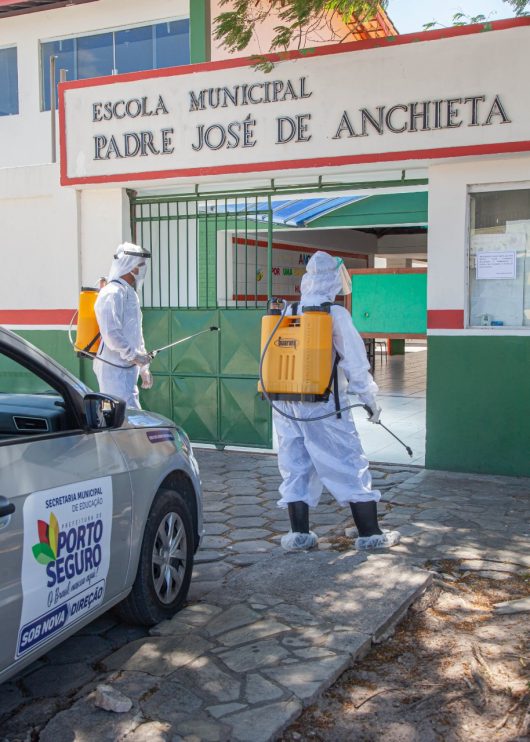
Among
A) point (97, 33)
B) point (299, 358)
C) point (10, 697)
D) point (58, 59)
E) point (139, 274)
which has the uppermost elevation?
point (97, 33)

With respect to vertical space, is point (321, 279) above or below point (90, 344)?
above

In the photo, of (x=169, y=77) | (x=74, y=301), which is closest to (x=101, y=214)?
(x=74, y=301)

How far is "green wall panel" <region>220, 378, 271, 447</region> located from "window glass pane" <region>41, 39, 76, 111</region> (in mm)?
10081

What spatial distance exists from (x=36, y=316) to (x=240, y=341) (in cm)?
256

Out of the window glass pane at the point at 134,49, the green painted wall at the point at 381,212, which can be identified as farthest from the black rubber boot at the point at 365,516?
the window glass pane at the point at 134,49

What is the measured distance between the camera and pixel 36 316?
9.73 m

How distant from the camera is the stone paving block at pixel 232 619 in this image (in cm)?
423

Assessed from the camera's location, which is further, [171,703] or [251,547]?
[251,547]

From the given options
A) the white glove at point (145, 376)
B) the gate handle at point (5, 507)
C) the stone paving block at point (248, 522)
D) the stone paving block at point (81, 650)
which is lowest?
the stone paving block at point (81, 650)

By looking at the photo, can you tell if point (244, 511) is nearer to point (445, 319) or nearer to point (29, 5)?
point (445, 319)

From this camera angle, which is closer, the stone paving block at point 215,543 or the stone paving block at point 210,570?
the stone paving block at point 210,570

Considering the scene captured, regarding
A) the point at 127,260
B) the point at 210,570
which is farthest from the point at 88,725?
the point at 127,260

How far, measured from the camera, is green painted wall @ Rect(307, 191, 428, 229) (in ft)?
47.5

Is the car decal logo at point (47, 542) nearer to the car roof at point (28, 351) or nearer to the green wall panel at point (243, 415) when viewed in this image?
the car roof at point (28, 351)
